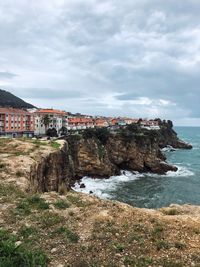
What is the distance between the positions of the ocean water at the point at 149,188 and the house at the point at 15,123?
35.9m

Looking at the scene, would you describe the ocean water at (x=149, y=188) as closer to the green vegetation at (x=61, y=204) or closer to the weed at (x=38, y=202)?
the green vegetation at (x=61, y=204)

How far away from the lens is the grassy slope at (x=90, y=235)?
1063 centimetres

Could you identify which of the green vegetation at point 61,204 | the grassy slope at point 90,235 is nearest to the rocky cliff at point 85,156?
the green vegetation at point 61,204

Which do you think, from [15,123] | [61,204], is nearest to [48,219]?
[61,204]

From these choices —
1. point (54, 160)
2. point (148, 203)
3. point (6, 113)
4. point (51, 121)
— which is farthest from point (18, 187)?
point (51, 121)

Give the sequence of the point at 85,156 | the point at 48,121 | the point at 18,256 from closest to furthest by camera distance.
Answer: the point at 18,256 < the point at 85,156 < the point at 48,121

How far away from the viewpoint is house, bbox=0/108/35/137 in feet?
321

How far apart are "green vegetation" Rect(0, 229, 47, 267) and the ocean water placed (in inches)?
1638

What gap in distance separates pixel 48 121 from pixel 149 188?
60.6 m

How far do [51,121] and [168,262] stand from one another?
12029 cm

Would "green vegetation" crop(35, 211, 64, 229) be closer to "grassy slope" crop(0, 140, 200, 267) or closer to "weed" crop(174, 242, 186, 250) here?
"grassy slope" crop(0, 140, 200, 267)

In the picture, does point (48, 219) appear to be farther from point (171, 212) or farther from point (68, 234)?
point (171, 212)

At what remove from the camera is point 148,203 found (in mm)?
53250

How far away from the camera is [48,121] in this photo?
117562 millimetres
